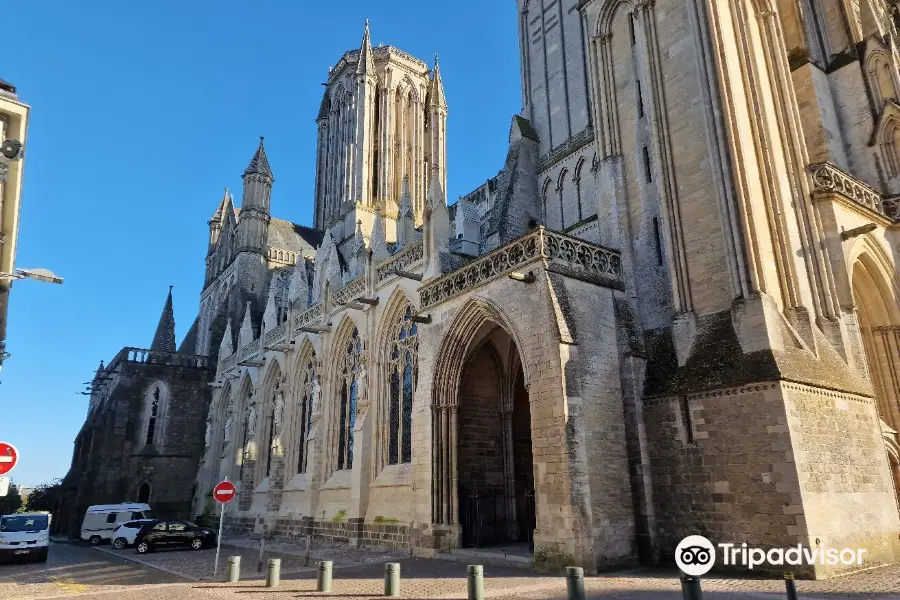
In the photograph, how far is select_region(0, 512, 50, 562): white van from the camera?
16.6 meters

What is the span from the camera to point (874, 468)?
11227 millimetres

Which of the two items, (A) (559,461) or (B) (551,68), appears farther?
(B) (551,68)

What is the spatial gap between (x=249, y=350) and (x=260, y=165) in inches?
550

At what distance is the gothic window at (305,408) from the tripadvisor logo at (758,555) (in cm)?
1557

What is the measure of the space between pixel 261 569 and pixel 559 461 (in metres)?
6.42

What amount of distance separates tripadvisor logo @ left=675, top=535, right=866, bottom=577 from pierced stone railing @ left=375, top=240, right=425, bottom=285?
10.3 metres

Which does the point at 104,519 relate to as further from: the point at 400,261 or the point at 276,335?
the point at 400,261

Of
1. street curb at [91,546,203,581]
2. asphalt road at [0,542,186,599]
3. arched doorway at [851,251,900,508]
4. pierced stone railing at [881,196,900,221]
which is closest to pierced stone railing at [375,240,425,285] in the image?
street curb at [91,546,203,581]

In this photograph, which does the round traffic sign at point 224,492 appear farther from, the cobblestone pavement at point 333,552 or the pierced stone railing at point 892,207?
the pierced stone railing at point 892,207

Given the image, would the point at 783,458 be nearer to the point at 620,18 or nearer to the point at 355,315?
the point at 620,18

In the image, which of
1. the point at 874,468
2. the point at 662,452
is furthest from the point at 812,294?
the point at 662,452

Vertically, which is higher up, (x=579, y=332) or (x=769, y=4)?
(x=769, y=4)

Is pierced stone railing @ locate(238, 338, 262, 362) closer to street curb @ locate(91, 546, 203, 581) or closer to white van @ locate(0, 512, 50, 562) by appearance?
street curb @ locate(91, 546, 203, 581)

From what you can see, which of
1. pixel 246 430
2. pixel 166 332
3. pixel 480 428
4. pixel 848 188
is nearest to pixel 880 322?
pixel 848 188
